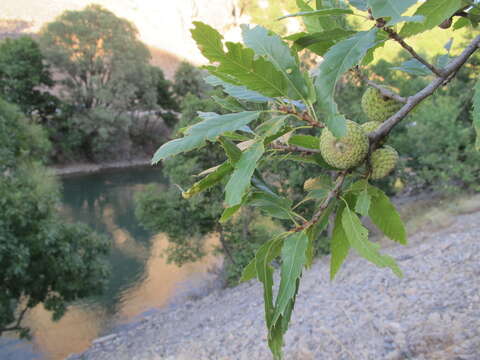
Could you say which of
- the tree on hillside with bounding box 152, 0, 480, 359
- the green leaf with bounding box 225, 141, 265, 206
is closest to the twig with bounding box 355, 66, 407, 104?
the tree on hillside with bounding box 152, 0, 480, 359

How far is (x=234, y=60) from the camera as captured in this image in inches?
24.6

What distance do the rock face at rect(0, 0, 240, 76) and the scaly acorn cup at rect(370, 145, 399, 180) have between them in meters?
31.8

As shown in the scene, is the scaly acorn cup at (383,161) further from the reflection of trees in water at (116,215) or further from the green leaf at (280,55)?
the reflection of trees in water at (116,215)

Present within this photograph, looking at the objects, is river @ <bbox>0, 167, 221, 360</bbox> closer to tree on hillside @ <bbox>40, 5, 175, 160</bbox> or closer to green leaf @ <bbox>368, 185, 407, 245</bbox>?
tree on hillside @ <bbox>40, 5, 175, 160</bbox>

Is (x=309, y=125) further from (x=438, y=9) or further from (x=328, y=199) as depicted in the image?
(x=438, y=9)

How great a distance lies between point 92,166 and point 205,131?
64.8 feet

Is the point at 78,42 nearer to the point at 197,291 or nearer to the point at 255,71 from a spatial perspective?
the point at 197,291

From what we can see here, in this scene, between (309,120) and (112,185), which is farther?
(112,185)

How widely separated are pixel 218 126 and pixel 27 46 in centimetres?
1987

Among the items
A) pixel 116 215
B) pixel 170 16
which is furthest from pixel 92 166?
pixel 170 16

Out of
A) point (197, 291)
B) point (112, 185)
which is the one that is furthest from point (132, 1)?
point (197, 291)

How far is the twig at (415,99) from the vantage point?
2.41ft

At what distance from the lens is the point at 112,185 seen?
633 inches

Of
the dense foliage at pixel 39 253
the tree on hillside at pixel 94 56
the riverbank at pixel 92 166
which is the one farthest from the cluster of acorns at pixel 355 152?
the tree on hillside at pixel 94 56
